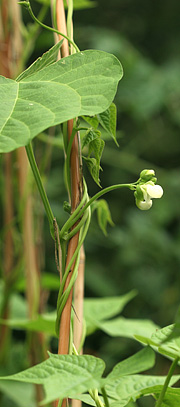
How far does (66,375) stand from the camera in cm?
27

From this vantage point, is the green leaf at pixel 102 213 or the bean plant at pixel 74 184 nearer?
the bean plant at pixel 74 184

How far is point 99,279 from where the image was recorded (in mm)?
1801

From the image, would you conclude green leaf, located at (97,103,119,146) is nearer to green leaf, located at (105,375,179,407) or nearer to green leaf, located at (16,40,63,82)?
green leaf, located at (16,40,63,82)

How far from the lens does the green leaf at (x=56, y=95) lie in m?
0.27

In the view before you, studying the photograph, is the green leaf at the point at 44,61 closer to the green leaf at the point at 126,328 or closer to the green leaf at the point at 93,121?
the green leaf at the point at 93,121

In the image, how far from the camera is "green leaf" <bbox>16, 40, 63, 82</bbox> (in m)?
0.35

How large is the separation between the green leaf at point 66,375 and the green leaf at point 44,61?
0.59 ft

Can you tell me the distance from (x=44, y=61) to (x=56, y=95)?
6cm

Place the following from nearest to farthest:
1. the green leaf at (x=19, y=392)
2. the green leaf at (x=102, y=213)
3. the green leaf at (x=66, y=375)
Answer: the green leaf at (x=66, y=375)
the green leaf at (x=102, y=213)
the green leaf at (x=19, y=392)

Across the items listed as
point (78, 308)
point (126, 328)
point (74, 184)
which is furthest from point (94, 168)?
point (126, 328)

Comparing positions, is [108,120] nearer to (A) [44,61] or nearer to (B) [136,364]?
(A) [44,61]

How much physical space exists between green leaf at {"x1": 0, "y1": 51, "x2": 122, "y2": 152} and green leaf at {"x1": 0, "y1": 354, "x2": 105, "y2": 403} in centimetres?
12

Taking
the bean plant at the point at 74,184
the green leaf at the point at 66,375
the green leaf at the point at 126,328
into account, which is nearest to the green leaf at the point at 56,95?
the bean plant at the point at 74,184

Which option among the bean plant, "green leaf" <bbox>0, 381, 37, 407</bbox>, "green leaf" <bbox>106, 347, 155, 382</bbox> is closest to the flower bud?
the bean plant
